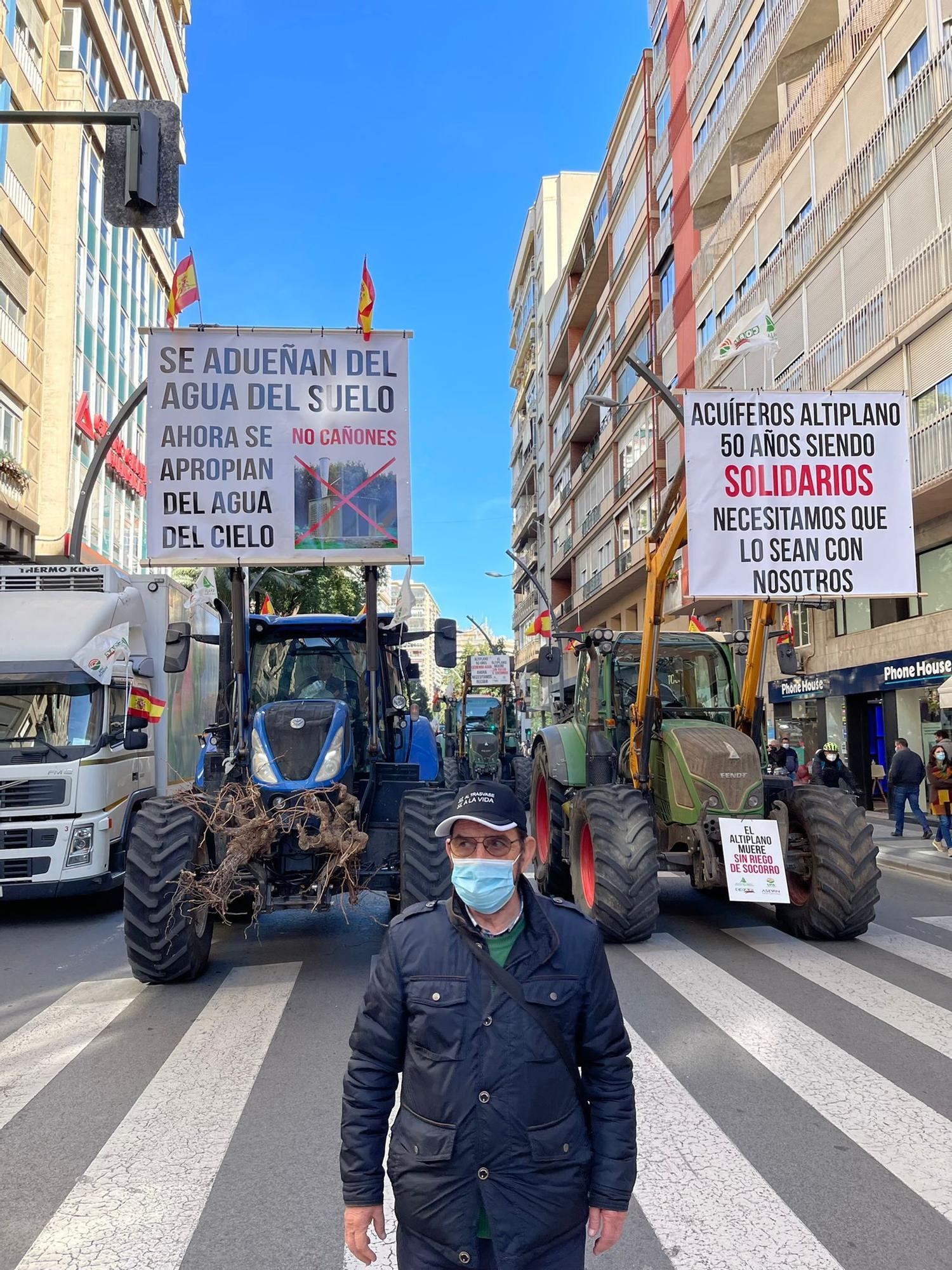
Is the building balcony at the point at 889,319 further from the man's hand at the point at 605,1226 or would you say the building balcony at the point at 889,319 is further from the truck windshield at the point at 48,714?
the man's hand at the point at 605,1226

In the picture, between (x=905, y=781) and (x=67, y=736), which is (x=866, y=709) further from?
(x=67, y=736)

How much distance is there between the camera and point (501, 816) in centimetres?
246

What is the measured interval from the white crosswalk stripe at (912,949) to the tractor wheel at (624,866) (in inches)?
75.4

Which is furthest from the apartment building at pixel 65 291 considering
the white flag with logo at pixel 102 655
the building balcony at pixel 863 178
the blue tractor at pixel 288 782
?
the building balcony at pixel 863 178

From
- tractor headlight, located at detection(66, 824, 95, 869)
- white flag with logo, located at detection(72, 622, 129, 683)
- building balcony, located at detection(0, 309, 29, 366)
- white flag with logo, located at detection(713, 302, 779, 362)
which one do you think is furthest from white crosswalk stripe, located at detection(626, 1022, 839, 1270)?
building balcony, located at detection(0, 309, 29, 366)

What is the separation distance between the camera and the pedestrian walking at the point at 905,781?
15672 mm

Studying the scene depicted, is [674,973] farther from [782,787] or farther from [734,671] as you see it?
[734,671]

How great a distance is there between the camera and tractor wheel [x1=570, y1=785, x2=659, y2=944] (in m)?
7.40

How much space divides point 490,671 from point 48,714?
57.7 feet

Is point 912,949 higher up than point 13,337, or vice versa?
point 13,337

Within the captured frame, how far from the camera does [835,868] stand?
7.37m

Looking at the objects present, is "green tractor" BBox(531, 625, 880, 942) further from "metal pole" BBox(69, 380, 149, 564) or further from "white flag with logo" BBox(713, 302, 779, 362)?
"metal pole" BBox(69, 380, 149, 564)

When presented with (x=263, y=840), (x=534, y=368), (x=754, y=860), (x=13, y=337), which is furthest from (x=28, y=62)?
(x=534, y=368)

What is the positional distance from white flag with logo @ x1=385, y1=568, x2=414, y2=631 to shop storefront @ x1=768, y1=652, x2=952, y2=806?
9663 millimetres
